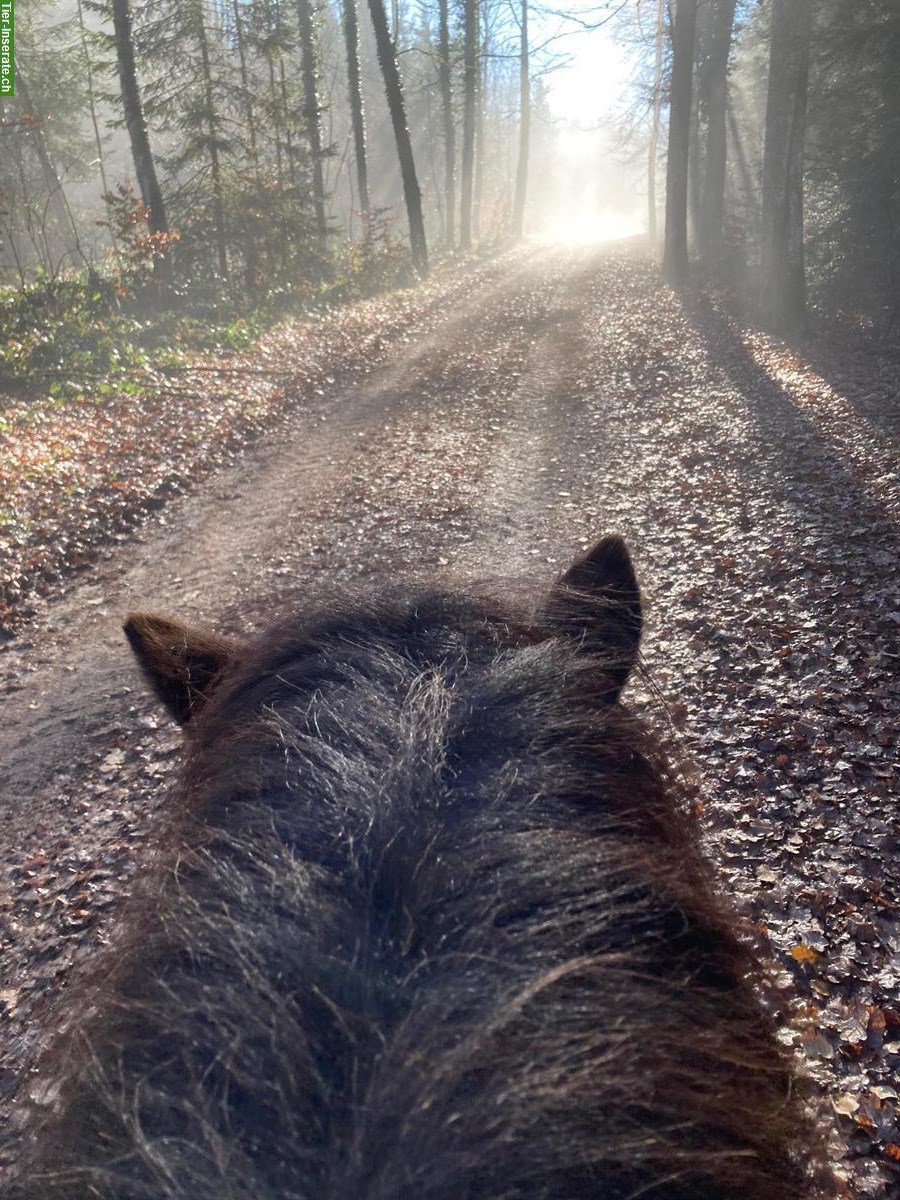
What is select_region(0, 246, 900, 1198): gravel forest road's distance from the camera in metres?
3.84

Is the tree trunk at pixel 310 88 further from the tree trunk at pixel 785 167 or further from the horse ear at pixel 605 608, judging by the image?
the horse ear at pixel 605 608

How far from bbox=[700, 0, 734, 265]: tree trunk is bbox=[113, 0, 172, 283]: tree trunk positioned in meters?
16.7

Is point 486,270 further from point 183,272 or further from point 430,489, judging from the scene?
point 430,489

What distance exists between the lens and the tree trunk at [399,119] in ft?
77.6

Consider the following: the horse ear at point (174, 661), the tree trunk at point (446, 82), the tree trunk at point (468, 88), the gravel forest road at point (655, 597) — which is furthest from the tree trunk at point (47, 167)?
the horse ear at point (174, 661)

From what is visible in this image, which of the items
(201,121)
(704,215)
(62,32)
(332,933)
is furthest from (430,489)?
(62,32)

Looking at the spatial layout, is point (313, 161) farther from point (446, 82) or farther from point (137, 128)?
point (446, 82)

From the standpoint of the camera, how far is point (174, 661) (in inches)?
76.5

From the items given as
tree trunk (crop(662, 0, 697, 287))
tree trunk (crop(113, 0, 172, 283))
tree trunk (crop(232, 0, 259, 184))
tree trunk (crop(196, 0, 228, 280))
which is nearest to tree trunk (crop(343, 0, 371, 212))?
tree trunk (crop(232, 0, 259, 184))

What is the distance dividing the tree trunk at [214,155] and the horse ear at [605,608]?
2198cm

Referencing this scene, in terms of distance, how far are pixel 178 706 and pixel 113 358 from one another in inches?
532

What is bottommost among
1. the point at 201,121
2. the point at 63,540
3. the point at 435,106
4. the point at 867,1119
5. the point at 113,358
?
the point at 867,1119

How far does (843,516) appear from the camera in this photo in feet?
25.5

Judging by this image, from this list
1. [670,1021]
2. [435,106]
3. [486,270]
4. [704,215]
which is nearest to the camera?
[670,1021]
